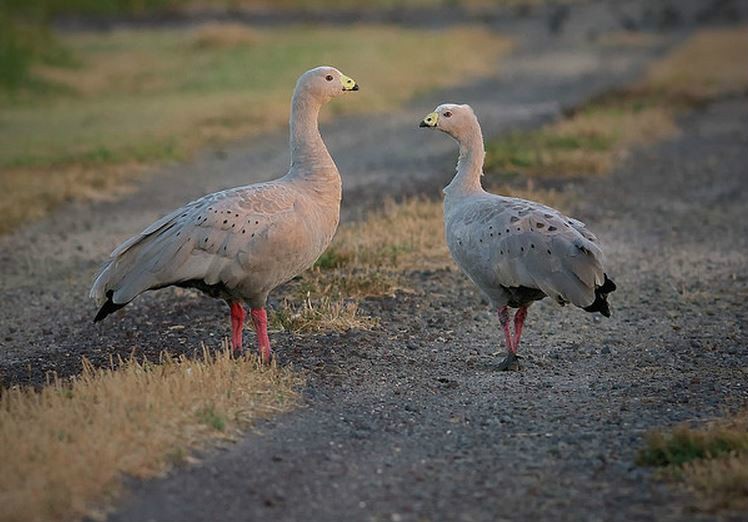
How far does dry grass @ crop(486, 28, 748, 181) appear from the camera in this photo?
602 inches

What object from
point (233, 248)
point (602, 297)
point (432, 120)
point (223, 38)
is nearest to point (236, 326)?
point (233, 248)

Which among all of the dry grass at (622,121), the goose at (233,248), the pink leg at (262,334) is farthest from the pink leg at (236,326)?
the dry grass at (622,121)

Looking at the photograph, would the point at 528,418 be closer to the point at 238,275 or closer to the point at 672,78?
the point at 238,275

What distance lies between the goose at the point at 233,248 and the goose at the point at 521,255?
87 centimetres

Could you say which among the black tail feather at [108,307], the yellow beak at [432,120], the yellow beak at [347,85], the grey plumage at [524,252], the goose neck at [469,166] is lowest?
the black tail feather at [108,307]

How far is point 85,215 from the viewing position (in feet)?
45.5

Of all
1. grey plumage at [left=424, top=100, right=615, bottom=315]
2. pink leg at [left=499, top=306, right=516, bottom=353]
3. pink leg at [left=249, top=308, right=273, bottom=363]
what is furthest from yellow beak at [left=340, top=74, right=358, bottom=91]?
pink leg at [left=499, top=306, right=516, bottom=353]

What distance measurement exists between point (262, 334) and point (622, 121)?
1236 centimetres

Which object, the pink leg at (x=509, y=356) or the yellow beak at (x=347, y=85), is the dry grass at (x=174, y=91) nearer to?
the yellow beak at (x=347, y=85)

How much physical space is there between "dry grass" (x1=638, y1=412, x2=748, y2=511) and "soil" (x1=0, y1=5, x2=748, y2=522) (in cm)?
10

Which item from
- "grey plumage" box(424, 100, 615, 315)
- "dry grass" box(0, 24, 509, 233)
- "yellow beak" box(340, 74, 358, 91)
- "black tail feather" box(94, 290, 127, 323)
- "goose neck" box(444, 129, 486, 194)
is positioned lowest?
"dry grass" box(0, 24, 509, 233)

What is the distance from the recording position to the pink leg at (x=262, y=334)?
7492 millimetres

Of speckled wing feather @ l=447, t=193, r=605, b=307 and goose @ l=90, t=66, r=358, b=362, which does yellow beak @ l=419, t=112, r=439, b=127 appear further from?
goose @ l=90, t=66, r=358, b=362

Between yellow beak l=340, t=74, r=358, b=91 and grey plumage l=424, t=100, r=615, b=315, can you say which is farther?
yellow beak l=340, t=74, r=358, b=91
